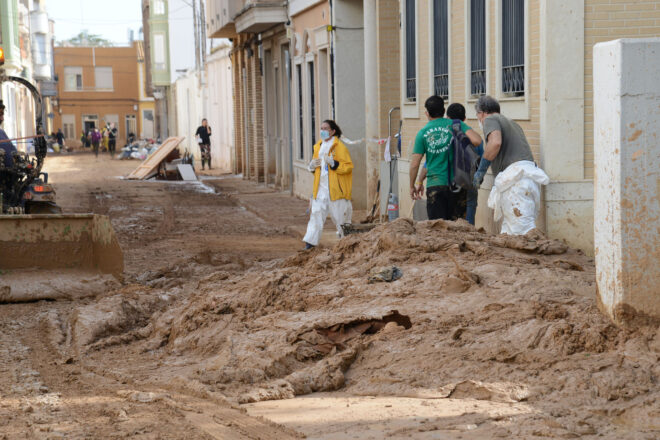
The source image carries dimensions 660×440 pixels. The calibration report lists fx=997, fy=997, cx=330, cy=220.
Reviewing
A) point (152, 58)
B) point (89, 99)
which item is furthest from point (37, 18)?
point (89, 99)

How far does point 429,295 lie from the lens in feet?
23.7

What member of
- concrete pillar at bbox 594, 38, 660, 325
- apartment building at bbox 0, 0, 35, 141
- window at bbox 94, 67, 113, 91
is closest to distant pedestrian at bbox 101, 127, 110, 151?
apartment building at bbox 0, 0, 35, 141

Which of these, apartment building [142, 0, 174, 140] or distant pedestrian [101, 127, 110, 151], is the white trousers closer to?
distant pedestrian [101, 127, 110, 151]

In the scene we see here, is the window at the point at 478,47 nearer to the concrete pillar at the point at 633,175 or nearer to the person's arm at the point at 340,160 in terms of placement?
the person's arm at the point at 340,160

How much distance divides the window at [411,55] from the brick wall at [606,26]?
15.4 feet

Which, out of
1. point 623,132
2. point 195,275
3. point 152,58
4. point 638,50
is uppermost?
point 152,58

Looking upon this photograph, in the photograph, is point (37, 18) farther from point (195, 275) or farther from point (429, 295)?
point (429, 295)

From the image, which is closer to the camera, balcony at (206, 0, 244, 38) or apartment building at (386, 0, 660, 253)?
apartment building at (386, 0, 660, 253)

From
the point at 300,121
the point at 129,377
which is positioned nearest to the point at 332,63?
the point at 300,121

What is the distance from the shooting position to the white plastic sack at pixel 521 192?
936 centimetres

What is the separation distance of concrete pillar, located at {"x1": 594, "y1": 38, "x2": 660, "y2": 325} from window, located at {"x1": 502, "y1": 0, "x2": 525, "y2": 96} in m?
4.46

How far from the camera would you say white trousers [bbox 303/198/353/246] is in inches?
495

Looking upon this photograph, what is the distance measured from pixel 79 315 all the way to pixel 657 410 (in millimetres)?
5075

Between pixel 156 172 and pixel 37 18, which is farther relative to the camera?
pixel 37 18
